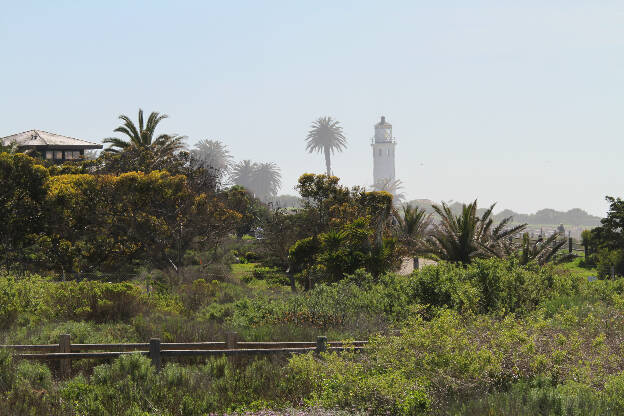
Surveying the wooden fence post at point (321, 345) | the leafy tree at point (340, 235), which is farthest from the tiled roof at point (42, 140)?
the wooden fence post at point (321, 345)

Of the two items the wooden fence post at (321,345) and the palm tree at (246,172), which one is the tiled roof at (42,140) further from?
the palm tree at (246,172)

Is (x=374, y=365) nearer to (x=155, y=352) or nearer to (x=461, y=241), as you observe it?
(x=155, y=352)

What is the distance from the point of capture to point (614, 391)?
7664 millimetres

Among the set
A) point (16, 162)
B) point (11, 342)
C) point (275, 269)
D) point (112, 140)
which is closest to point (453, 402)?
point (11, 342)

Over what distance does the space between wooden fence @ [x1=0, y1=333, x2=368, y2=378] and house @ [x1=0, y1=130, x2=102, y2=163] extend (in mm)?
38931

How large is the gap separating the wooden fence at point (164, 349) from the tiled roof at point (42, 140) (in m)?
39.4

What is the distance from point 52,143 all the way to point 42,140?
2.54ft

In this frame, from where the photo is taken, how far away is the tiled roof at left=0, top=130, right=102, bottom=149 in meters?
48.2

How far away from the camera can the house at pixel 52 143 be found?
1907 inches

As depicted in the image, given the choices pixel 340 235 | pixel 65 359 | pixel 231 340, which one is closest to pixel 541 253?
pixel 340 235

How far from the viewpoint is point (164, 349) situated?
11672 millimetres

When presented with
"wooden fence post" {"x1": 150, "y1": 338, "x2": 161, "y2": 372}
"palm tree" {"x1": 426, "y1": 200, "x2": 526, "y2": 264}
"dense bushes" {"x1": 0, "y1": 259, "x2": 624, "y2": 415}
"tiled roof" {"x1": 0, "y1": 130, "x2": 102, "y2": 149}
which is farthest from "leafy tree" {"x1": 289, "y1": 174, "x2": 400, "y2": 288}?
"tiled roof" {"x1": 0, "y1": 130, "x2": 102, "y2": 149}

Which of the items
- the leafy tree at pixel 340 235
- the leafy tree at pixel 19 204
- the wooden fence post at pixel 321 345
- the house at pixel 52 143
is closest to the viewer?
the wooden fence post at pixel 321 345

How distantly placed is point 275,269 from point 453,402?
71.4 feet
